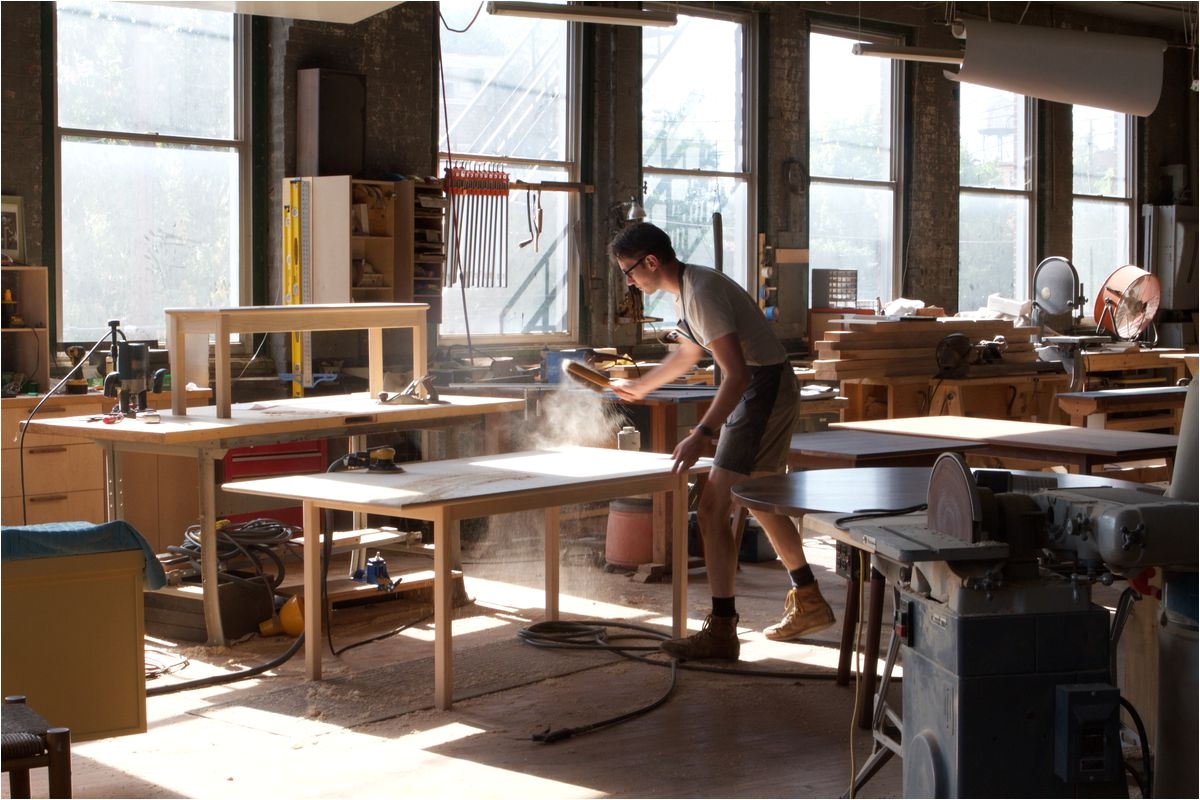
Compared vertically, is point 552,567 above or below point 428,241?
below

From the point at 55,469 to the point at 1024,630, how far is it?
17.7ft

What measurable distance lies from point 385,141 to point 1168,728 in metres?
6.70

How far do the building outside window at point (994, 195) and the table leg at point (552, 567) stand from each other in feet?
26.9

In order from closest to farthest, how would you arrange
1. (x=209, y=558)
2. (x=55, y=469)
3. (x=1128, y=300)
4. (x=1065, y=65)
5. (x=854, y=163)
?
(x=209, y=558) < (x=55, y=469) < (x=1065, y=65) < (x=1128, y=300) < (x=854, y=163)

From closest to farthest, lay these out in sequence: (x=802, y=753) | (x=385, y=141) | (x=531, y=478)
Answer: (x=802, y=753) < (x=531, y=478) < (x=385, y=141)

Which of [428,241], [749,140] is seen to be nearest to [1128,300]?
[749,140]

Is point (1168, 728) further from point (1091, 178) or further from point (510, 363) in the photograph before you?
point (1091, 178)

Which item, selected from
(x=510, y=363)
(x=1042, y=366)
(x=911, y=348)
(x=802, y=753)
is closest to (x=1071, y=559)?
(x=802, y=753)

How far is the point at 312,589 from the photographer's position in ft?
15.7

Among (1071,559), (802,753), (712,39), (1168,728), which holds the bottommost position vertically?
(802,753)

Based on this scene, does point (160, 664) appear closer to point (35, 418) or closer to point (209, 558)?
point (209, 558)

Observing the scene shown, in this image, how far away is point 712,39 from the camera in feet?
34.9

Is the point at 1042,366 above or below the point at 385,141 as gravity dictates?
below

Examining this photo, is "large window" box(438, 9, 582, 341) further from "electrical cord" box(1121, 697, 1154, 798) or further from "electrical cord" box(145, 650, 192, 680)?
"electrical cord" box(1121, 697, 1154, 798)
